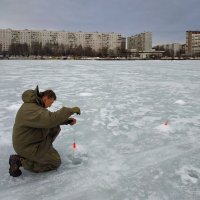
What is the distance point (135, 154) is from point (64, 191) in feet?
4.21

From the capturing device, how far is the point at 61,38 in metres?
132

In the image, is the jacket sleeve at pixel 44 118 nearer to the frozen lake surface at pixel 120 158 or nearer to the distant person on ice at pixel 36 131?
the distant person on ice at pixel 36 131

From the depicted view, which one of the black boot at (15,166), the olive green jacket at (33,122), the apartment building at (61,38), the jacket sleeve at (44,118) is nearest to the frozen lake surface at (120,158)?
the black boot at (15,166)

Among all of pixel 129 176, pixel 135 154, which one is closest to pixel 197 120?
pixel 135 154

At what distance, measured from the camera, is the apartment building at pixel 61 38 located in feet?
422

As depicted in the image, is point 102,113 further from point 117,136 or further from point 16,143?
point 16,143

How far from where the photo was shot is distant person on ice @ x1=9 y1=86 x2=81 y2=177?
2.80 metres

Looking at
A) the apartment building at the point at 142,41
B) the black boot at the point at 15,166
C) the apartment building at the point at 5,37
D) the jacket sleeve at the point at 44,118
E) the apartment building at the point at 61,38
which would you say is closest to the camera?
the jacket sleeve at the point at 44,118

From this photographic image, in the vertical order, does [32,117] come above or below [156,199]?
above

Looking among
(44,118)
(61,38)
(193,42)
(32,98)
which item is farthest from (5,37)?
(44,118)

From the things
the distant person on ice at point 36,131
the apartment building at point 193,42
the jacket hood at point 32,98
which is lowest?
the distant person on ice at point 36,131

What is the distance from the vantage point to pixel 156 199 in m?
2.68

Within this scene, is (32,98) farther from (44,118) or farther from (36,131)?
(36,131)

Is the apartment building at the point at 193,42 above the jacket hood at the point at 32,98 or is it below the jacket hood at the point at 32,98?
above
